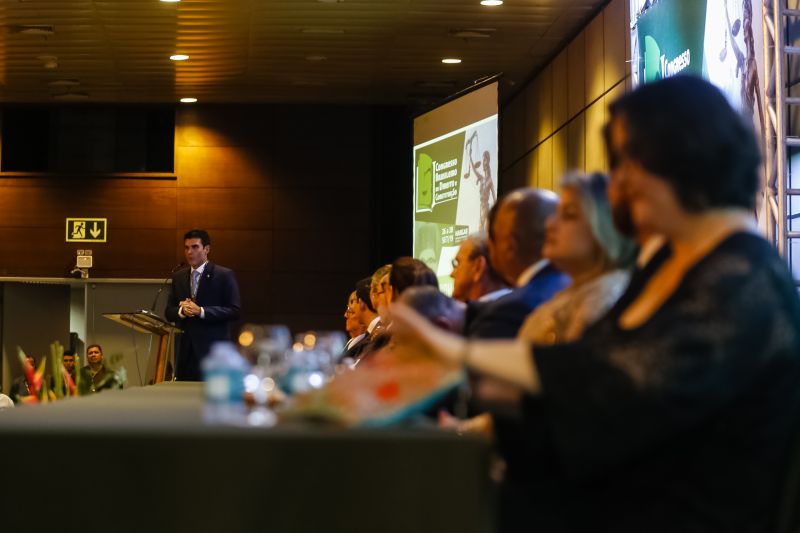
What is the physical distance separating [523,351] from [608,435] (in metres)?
0.15

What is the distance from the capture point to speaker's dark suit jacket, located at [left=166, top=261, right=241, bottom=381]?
8258 millimetres

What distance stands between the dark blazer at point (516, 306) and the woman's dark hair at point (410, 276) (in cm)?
177

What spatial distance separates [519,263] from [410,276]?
1771 mm

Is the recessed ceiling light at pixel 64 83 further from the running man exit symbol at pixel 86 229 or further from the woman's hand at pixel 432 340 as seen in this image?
the woman's hand at pixel 432 340

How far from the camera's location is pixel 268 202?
12.7m

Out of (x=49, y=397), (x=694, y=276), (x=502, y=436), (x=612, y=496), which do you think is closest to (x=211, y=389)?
(x=502, y=436)

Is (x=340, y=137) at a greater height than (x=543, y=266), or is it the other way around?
(x=340, y=137)

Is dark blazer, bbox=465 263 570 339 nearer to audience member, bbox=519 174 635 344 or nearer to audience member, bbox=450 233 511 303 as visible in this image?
audience member, bbox=519 174 635 344

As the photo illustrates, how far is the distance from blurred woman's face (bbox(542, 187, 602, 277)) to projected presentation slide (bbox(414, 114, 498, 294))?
605 centimetres

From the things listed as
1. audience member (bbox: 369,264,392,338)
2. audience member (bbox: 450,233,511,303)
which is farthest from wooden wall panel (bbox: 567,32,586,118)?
audience member (bbox: 450,233,511,303)

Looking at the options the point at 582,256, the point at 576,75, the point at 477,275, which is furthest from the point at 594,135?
the point at 582,256

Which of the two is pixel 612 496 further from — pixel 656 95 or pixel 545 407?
pixel 656 95

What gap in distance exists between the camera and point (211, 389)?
1781mm

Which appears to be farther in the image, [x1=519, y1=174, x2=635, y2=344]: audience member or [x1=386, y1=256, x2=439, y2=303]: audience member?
[x1=386, y1=256, x2=439, y2=303]: audience member
